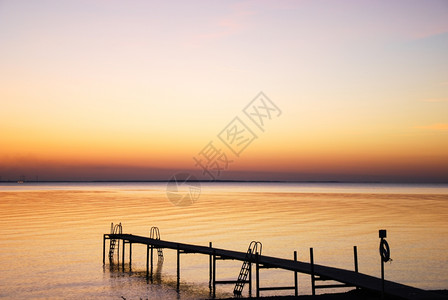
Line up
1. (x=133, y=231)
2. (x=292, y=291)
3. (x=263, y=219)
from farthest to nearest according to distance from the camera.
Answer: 1. (x=263, y=219)
2. (x=133, y=231)
3. (x=292, y=291)

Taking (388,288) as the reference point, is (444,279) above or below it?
below

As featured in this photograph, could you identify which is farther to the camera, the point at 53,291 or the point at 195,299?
the point at 53,291

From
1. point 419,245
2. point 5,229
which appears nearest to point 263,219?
point 419,245

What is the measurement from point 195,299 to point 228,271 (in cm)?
688

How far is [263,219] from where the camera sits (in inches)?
2458

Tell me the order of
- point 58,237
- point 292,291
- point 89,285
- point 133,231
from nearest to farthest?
point 292,291, point 89,285, point 58,237, point 133,231

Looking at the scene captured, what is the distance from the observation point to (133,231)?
165 ft

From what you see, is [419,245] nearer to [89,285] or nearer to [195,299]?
[195,299]

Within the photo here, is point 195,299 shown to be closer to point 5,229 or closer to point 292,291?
point 292,291

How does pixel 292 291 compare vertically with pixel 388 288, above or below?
below

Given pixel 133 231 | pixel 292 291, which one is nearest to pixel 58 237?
pixel 133 231

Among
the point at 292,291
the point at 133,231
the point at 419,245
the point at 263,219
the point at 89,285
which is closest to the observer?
the point at 292,291

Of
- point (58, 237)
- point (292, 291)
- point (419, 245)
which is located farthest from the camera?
point (58, 237)

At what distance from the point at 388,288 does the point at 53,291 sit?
1732 cm
